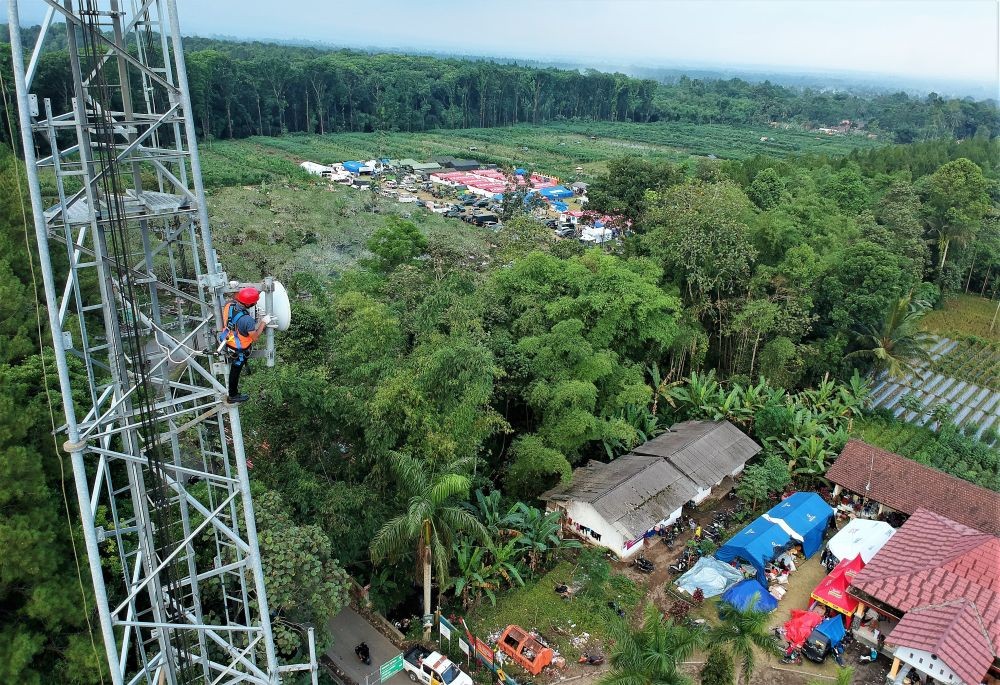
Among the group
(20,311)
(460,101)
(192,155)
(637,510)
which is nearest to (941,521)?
(637,510)

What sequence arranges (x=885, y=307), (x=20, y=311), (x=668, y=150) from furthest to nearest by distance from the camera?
1. (x=668, y=150)
2. (x=885, y=307)
3. (x=20, y=311)

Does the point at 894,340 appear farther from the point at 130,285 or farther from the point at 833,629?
the point at 130,285

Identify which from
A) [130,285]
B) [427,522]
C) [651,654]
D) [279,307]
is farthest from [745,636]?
[130,285]

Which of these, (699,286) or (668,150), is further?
(668,150)

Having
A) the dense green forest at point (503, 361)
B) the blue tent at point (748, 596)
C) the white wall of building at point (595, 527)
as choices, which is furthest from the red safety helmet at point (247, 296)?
the blue tent at point (748, 596)

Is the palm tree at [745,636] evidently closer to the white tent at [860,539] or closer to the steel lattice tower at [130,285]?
the white tent at [860,539]

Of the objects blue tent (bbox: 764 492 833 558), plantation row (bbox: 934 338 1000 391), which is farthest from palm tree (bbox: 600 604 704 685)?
plantation row (bbox: 934 338 1000 391)

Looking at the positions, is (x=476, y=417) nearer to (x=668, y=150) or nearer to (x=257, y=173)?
(x=257, y=173)
